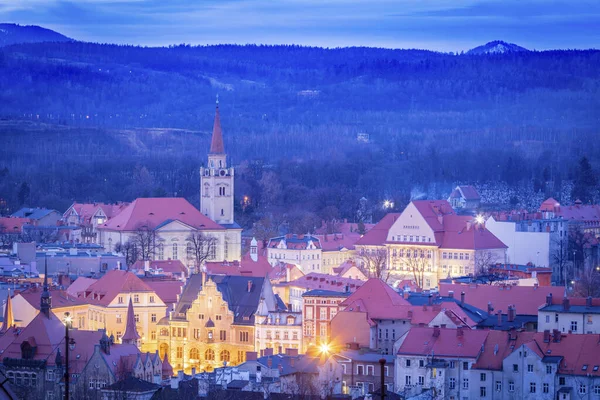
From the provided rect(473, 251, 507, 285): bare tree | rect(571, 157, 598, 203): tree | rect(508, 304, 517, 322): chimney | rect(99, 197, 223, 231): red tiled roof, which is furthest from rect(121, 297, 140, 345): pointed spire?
rect(571, 157, 598, 203): tree

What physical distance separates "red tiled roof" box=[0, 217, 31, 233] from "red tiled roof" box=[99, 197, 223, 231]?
9618 mm

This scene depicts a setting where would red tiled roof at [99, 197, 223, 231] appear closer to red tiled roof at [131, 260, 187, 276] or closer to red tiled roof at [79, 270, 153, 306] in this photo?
red tiled roof at [131, 260, 187, 276]

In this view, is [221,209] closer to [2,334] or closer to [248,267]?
[248,267]

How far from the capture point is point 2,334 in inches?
2030

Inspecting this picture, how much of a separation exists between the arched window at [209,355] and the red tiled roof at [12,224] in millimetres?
53480

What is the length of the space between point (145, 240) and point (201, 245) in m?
3.41

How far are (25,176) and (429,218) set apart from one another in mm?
83361

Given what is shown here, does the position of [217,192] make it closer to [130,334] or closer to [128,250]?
[128,250]

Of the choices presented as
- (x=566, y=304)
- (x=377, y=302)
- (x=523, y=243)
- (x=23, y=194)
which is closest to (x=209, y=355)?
(x=377, y=302)

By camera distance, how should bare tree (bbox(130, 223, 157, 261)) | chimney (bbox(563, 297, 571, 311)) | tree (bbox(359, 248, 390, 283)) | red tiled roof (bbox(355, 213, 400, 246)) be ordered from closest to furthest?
1. chimney (bbox(563, 297, 571, 311))
2. tree (bbox(359, 248, 390, 283))
3. bare tree (bbox(130, 223, 157, 261))
4. red tiled roof (bbox(355, 213, 400, 246))

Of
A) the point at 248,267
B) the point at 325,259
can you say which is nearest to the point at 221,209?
the point at 325,259

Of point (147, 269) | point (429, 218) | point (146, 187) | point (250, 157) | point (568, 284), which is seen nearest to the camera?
point (147, 269)

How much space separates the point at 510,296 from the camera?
187ft

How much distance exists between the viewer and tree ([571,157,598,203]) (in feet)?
468
